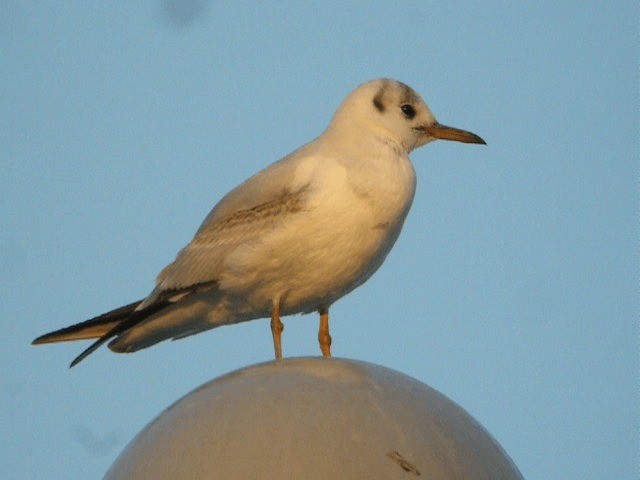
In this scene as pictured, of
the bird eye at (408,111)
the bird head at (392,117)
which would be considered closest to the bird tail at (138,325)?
the bird head at (392,117)

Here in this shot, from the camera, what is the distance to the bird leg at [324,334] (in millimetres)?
8039

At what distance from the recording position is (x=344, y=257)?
23.9 feet

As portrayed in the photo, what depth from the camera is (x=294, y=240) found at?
7.30 metres

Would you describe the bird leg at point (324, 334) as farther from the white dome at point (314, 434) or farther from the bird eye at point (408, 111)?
the white dome at point (314, 434)

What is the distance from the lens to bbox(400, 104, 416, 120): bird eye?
8453 millimetres

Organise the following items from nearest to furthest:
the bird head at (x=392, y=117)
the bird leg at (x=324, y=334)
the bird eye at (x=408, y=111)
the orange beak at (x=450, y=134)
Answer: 1. the bird leg at (x=324, y=334)
2. the bird head at (x=392, y=117)
3. the bird eye at (x=408, y=111)
4. the orange beak at (x=450, y=134)

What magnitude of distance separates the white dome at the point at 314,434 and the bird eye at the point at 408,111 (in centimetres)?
422

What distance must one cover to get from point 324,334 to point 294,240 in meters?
0.97

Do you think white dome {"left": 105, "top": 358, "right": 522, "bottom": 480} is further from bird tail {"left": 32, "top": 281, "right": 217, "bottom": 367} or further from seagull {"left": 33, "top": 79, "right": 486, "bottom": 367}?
bird tail {"left": 32, "top": 281, "right": 217, "bottom": 367}

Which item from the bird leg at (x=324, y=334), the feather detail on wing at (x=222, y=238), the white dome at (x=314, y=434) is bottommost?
the white dome at (x=314, y=434)

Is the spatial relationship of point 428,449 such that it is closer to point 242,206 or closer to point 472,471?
point 472,471

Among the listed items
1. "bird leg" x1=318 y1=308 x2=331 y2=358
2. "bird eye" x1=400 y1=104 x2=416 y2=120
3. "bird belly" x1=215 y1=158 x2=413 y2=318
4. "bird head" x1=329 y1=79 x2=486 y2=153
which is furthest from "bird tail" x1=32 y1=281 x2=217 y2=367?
"bird eye" x1=400 y1=104 x2=416 y2=120

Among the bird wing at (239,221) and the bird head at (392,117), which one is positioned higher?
the bird head at (392,117)

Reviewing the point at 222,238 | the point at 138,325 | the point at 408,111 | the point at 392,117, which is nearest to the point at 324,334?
the point at 222,238
